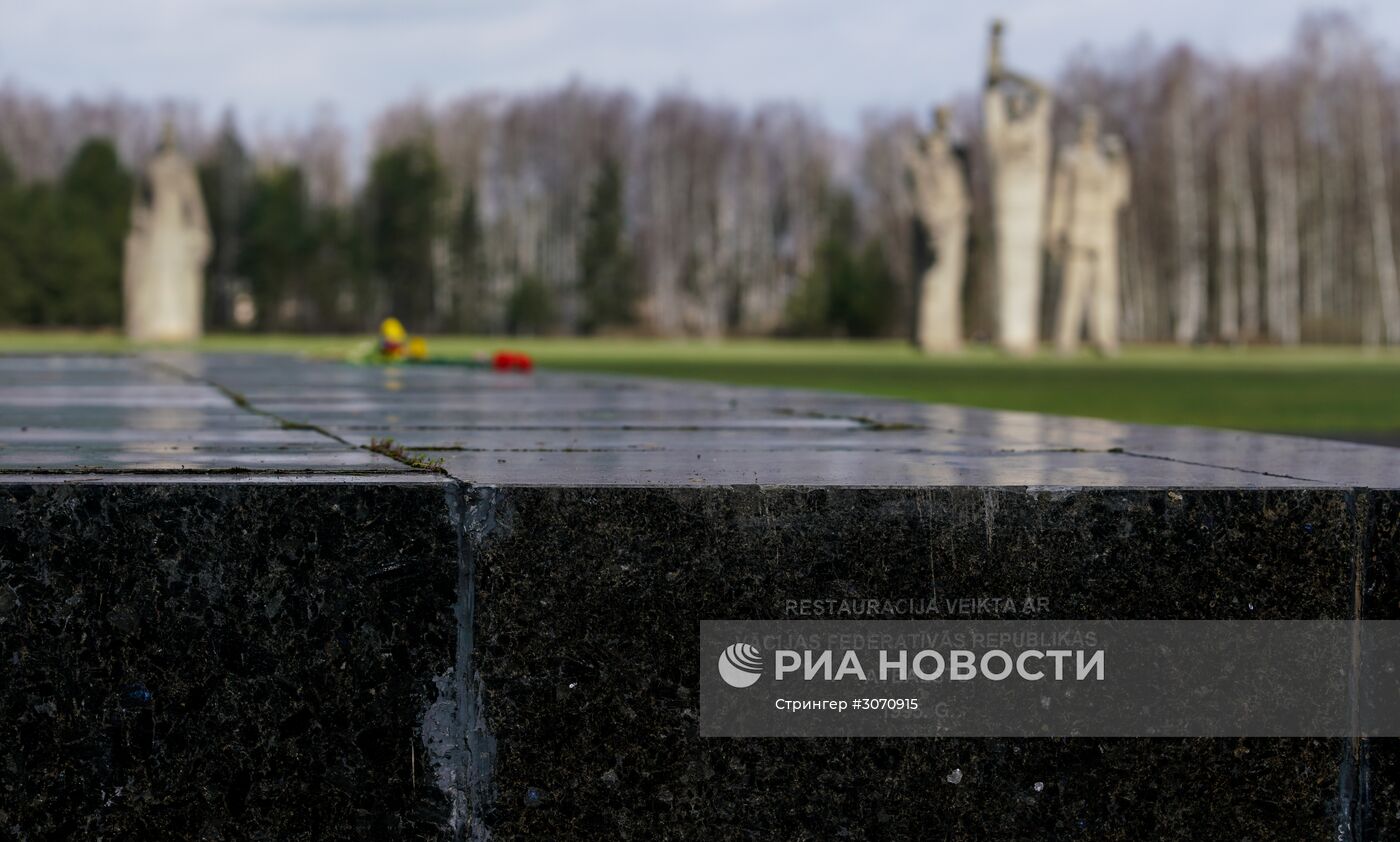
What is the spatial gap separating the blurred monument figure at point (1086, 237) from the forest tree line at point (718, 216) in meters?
12.7

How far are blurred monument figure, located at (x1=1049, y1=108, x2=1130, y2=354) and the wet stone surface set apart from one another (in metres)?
32.6

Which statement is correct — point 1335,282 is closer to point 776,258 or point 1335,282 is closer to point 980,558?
point 776,258

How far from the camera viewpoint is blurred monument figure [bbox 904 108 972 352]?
109 ft

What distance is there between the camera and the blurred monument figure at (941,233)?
33156 millimetres

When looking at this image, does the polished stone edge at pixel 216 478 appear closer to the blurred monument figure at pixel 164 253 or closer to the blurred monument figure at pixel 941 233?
the blurred monument figure at pixel 941 233

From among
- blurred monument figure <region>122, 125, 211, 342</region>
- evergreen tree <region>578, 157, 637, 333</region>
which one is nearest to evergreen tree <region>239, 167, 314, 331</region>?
evergreen tree <region>578, 157, 637, 333</region>

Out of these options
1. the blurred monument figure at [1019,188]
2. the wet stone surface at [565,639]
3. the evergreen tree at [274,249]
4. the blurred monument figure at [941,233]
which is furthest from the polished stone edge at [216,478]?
the evergreen tree at [274,249]

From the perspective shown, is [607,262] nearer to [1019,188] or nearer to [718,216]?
[718,216]

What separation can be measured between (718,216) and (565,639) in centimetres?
6563

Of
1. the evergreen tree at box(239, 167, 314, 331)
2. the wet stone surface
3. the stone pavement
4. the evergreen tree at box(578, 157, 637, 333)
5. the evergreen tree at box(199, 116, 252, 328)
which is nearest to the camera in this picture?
the wet stone surface

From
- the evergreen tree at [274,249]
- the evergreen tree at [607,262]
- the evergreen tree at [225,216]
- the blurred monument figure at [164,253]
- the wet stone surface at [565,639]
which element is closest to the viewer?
the wet stone surface at [565,639]

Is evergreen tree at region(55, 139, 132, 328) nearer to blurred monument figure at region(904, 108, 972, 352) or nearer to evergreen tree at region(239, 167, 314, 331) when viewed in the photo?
evergreen tree at region(239, 167, 314, 331)

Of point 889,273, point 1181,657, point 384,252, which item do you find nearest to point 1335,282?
point 889,273

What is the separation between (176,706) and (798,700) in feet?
2.55
